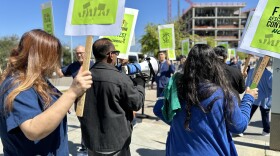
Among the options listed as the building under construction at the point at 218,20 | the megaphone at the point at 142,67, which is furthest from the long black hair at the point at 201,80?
the building under construction at the point at 218,20

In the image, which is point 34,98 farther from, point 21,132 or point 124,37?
point 124,37

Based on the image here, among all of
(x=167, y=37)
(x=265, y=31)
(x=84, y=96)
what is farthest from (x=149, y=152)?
(x=167, y=37)

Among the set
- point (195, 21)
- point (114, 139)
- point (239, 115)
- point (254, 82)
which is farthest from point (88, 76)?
point (195, 21)

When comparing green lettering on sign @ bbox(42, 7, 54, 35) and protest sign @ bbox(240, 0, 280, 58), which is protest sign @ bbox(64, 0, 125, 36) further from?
green lettering on sign @ bbox(42, 7, 54, 35)

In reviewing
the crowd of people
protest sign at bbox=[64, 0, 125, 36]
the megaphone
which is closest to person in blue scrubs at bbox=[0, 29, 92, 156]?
the crowd of people

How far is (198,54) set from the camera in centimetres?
212

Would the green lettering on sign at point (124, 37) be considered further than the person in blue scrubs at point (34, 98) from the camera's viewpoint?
Yes

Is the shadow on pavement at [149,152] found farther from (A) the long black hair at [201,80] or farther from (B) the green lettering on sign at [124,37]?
(A) the long black hair at [201,80]

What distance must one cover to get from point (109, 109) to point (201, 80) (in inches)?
41.0

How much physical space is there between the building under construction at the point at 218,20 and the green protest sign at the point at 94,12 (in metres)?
87.5

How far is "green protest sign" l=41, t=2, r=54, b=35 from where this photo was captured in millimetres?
5348

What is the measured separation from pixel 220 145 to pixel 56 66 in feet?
4.14

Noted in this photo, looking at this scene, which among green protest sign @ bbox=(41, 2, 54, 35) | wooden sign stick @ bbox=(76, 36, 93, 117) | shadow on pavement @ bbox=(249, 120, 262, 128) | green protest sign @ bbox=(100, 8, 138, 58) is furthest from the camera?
shadow on pavement @ bbox=(249, 120, 262, 128)

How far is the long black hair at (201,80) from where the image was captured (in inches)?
79.8
